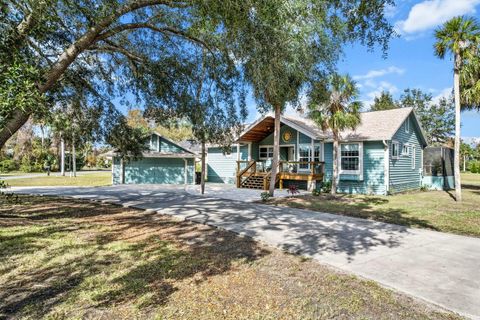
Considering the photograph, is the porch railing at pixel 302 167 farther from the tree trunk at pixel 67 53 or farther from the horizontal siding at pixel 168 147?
the tree trunk at pixel 67 53

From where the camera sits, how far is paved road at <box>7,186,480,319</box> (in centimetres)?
387

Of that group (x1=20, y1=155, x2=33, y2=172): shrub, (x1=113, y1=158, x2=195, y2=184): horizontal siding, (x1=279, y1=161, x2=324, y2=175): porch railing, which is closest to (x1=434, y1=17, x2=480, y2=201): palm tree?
(x1=279, y1=161, x2=324, y2=175): porch railing

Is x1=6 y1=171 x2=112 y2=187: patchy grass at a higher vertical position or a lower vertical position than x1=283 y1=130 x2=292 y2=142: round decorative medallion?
lower

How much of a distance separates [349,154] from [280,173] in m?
3.98

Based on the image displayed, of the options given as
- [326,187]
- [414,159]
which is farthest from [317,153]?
[414,159]

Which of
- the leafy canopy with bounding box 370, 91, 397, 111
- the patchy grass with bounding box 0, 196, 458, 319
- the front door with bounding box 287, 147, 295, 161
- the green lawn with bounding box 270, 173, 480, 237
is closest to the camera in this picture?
the patchy grass with bounding box 0, 196, 458, 319

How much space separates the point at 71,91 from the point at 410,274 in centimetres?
1050

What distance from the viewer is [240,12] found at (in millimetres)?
5375

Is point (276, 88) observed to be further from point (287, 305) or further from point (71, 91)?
point (71, 91)

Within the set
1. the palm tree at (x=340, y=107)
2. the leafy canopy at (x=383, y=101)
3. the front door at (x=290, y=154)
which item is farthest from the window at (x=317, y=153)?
the leafy canopy at (x=383, y=101)

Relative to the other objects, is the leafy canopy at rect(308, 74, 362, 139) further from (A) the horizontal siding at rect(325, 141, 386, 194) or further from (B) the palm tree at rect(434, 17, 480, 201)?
(B) the palm tree at rect(434, 17, 480, 201)

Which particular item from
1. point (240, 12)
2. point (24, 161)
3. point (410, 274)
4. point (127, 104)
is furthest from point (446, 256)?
point (24, 161)

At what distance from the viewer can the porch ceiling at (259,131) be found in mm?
17562

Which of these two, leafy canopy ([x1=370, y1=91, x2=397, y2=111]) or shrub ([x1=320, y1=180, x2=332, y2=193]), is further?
leafy canopy ([x1=370, y1=91, x2=397, y2=111])
